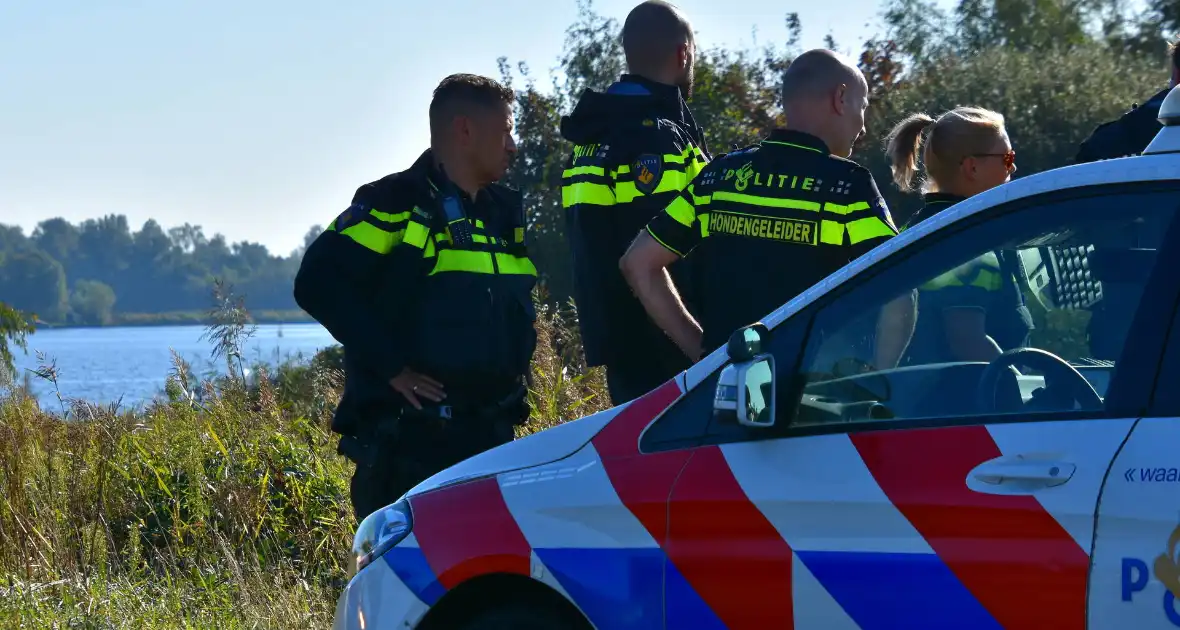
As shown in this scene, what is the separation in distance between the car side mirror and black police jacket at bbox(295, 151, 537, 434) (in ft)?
Answer: 6.05

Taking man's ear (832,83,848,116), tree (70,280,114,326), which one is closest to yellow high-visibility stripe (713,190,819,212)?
man's ear (832,83,848,116)

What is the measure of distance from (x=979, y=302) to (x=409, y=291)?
7.63 ft

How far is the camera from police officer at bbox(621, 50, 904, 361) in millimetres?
4008

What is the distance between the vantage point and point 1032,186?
279 centimetres

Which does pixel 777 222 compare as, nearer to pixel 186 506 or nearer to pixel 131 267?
pixel 186 506

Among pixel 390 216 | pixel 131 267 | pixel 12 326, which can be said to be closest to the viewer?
pixel 390 216

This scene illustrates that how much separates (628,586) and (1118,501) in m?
1.09

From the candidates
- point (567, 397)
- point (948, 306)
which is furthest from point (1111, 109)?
point (948, 306)

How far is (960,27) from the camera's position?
27.4 meters

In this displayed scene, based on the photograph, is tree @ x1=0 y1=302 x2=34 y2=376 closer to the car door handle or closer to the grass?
the grass

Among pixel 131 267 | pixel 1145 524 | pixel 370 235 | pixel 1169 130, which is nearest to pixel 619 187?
pixel 370 235

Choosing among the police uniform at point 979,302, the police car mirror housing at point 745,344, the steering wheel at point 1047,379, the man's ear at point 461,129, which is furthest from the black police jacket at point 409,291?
the steering wheel at point 1047,379

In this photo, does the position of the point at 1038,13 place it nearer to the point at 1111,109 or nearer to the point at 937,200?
the point at 1111,109

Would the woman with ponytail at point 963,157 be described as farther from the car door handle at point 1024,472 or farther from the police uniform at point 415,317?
the car door handle at point 1024,472
